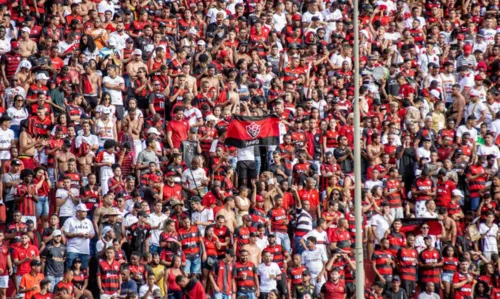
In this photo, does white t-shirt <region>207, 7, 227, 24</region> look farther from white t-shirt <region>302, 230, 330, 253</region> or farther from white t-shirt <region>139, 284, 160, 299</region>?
white t-shirt <region>139, 284, 160, 299</region>

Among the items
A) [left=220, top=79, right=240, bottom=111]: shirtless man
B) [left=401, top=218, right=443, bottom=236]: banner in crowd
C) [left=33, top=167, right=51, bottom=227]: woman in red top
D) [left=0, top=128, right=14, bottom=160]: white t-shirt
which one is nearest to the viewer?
[left=33, top=167, right=51, bottom=227]: woman in red top

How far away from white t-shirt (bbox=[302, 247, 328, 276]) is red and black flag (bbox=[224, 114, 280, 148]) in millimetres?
3235

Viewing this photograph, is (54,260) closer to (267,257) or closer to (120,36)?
(267,257)

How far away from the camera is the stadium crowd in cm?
2420

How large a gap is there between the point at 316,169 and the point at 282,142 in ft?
3.69

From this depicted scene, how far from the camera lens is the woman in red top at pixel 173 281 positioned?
23.6m

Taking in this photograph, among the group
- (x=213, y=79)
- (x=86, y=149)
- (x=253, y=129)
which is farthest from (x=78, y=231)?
(x=213, y=79)

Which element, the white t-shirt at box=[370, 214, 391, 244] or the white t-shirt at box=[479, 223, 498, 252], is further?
the white t-shirt at box=[479, 223, 498, 252]

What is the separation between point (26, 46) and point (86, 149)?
13.4ft

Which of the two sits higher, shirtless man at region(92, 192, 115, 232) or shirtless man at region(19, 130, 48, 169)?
shirtless man at region(19, 130, 48, 169)

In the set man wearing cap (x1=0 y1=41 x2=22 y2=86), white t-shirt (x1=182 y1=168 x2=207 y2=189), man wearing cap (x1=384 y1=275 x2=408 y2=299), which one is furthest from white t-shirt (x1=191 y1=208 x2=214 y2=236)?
man wearing cap (x1=0 y1=41 x2=22 y2=86)

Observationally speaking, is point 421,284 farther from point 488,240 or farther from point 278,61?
point 278,61

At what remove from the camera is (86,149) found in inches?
1014

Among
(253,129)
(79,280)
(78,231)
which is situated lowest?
(79,280)
